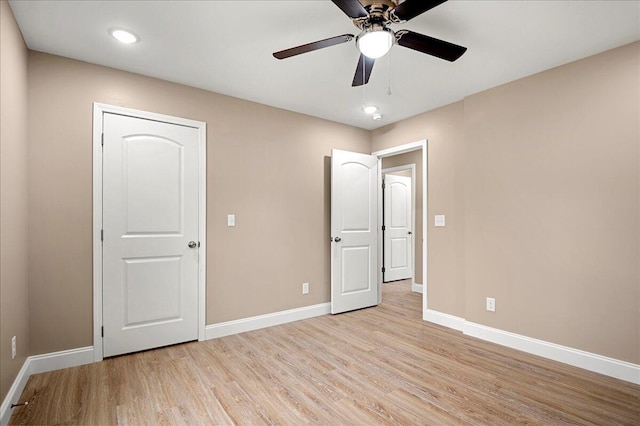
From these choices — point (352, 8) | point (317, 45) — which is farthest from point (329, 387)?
point (352, 8)

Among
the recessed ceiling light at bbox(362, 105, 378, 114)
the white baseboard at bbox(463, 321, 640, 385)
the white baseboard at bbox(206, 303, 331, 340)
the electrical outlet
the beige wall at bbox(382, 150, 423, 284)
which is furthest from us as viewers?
the beige wall at bbox(382, 150, 423, 284)

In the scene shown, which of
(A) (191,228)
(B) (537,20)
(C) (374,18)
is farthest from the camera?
(A) (191,228)

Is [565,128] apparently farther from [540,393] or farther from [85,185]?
[85,185]

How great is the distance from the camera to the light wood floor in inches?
79.1

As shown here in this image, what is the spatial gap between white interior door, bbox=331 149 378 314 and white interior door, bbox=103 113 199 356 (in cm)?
171

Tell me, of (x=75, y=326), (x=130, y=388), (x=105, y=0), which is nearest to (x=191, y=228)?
(x=75, y=326)

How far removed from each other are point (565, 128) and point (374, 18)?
2069 mm

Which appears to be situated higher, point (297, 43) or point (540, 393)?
point (297, 43)

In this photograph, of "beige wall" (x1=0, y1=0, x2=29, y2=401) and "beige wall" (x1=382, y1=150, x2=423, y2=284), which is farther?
"beige wall" (x1=382, y1=150, x2=423, y2=284)

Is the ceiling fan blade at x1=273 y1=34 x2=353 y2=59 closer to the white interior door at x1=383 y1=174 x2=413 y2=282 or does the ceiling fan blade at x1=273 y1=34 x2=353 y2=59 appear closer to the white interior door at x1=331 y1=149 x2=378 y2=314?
the white interior door at x1=331 y1=149 x2=378 y2=314

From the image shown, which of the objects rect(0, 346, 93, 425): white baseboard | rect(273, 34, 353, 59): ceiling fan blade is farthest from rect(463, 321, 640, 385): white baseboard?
→ rect(0, 346, 93, 425): white baseboard

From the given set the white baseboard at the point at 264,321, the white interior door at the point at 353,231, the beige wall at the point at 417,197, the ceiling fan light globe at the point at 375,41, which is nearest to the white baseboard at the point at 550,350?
the white interior door at the point at 353,231

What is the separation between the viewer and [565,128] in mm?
2791

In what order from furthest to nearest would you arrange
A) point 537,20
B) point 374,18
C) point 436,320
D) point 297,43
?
point 436,320 < point 297,43 < point 537,20 < point 374,18
